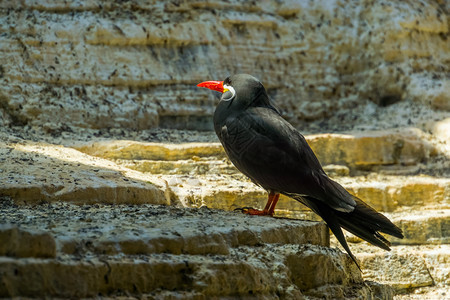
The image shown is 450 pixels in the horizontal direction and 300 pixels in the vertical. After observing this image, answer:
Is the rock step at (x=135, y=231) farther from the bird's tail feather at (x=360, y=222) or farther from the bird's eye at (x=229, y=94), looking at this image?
→ the bird's eye at (x=229, y=94)

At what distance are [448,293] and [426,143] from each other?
1.76m

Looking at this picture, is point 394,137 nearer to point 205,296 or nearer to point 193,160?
point 193,160

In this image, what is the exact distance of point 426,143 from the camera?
557 centimetres

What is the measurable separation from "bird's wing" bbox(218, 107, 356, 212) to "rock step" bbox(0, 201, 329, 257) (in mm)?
197

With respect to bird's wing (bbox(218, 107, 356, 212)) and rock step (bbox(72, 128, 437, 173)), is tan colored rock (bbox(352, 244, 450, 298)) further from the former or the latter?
rock step (bbox(72, 128, 437, 173))

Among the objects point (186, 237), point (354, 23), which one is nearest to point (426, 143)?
point (354, 23)

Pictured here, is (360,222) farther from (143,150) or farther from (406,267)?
(143,150)

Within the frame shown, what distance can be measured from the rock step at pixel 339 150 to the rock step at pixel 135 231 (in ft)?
4.61

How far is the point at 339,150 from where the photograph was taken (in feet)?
17.5

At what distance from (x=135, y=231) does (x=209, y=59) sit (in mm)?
3746

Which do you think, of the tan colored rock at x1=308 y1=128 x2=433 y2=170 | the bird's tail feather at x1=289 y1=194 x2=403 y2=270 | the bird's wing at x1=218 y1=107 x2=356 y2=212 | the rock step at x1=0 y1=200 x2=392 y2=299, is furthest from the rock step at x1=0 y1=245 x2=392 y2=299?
the tan colored rock at x1=308 y1=128 x2=433 y2=170

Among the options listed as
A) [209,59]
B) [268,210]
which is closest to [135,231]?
[268,210]

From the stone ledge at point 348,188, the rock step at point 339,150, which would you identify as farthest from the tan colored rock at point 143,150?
the stone ledge at point 348,188

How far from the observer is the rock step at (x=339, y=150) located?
4.86 meters
